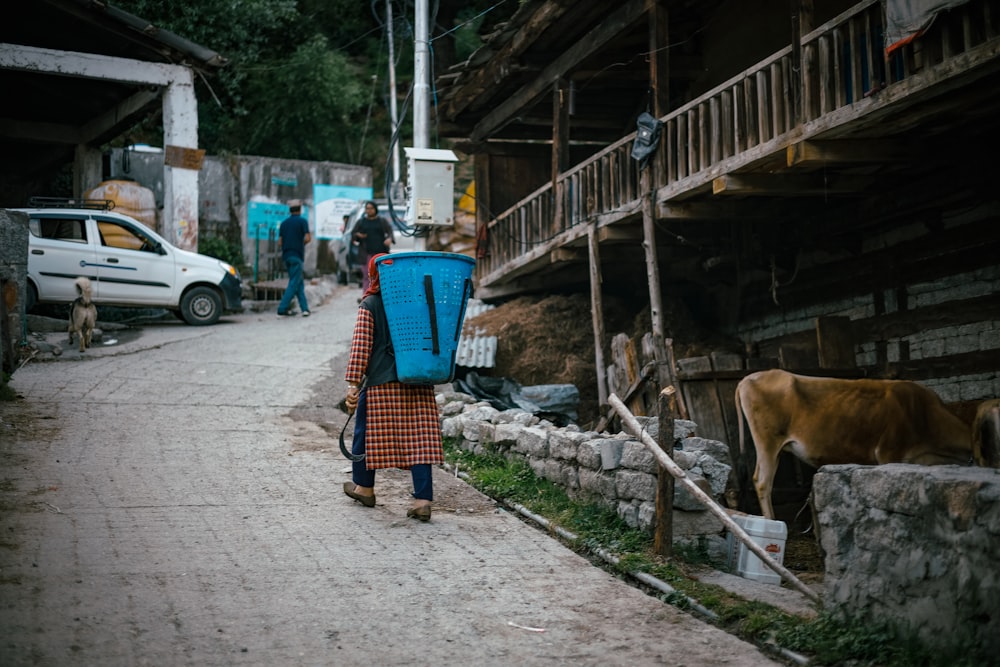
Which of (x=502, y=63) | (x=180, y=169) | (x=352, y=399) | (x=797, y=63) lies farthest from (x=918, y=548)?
(x=180, y=169)

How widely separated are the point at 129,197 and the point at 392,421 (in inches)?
636

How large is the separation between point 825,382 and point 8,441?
23.3 feet

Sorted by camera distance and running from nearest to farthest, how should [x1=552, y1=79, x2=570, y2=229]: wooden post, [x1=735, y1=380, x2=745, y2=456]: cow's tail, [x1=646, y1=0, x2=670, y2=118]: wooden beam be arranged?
[x1=735, y1=380, x2=745, y2=456]: cow's tail → [x1=646, y1=0, x2=670, y2=118]: wooden beam → [x1=552, y1=79, x2=570, y2=229]: wooden post

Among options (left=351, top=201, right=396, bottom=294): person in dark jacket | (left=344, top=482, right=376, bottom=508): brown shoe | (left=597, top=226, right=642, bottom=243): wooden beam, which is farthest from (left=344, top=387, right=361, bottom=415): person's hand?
(left=351, top=201, right=396, bottom=294): person in dark jacket

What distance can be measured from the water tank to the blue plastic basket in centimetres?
1553

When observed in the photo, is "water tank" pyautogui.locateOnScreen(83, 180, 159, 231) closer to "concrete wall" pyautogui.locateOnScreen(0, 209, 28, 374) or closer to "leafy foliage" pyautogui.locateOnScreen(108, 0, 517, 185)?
"leafy foliage" pyautogui.locateOnScreen(108, 0, 517, 185)

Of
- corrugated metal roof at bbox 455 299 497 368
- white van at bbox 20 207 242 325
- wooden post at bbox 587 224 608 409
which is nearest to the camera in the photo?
wooden post at bbox 587 224 608 409

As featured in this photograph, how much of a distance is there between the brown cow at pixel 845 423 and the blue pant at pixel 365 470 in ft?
10.1

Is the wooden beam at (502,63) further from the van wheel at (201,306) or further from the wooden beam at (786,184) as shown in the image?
the van wheel at (201,306)

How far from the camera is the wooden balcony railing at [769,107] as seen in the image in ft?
23.1

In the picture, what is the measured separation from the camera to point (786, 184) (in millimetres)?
9805

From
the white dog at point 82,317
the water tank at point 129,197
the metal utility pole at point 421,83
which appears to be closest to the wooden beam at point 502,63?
the metal utility pole at point 421,83

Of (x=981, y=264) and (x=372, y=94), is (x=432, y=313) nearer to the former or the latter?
(x=981, y=264)

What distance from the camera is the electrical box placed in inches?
547
